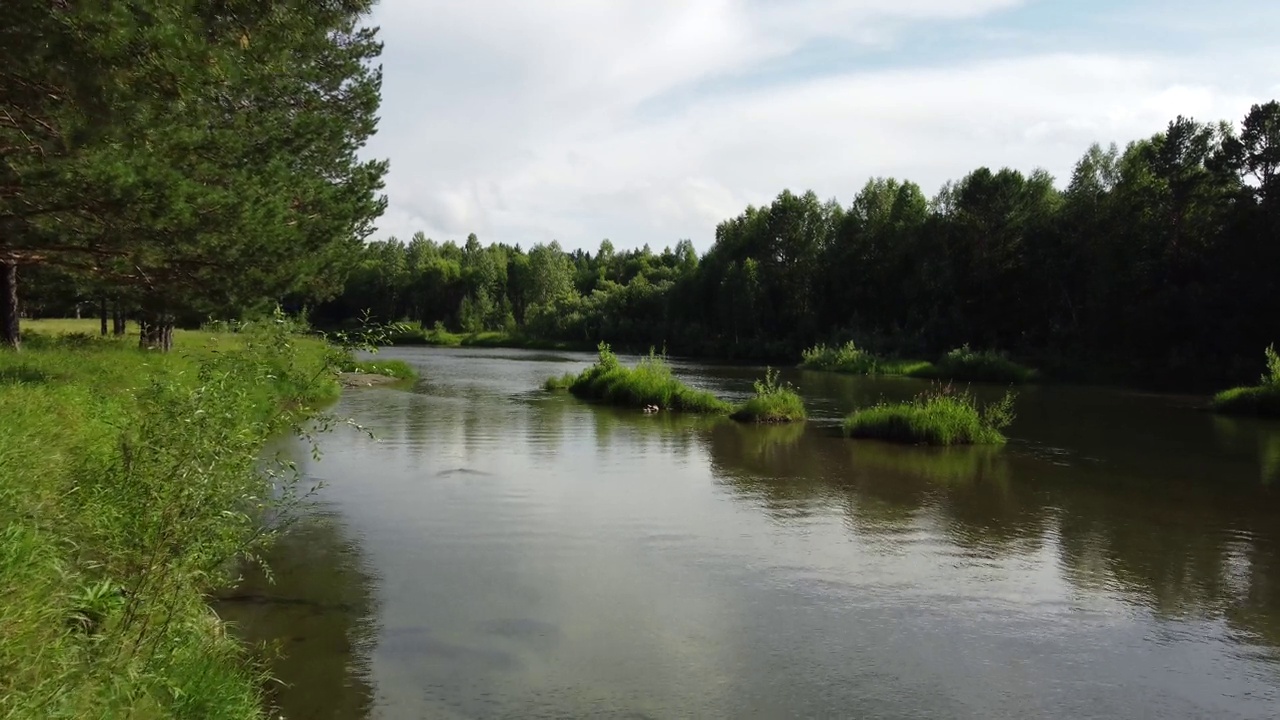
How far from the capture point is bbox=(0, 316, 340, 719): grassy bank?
5043 mm

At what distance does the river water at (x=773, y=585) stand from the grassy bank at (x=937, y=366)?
86.4 feet

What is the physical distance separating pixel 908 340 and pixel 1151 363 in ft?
52.4

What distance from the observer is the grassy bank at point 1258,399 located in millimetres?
30031

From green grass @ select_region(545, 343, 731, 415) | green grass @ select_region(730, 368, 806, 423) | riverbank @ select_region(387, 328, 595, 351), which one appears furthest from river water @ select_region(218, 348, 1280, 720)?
riverbank @ select_region(387, 328, 595, 351)

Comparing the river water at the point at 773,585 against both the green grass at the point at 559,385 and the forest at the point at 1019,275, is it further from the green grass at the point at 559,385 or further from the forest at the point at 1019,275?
the green grass at the point at 559,385

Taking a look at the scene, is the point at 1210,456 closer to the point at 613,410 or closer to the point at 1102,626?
the point at 1102,626

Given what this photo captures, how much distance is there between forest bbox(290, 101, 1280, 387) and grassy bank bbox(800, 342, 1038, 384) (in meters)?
4.87

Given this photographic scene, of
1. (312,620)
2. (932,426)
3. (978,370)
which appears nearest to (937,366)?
(978,370)

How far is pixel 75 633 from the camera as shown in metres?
6.02

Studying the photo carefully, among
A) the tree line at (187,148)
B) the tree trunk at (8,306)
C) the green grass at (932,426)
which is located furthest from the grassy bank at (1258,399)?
the tree trunk at (8,306)

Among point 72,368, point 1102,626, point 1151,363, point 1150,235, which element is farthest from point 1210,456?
point 1150,235

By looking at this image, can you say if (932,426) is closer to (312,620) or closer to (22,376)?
(312,620)

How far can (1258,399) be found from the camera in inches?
1193

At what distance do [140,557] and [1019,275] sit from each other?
6409 centimetres
